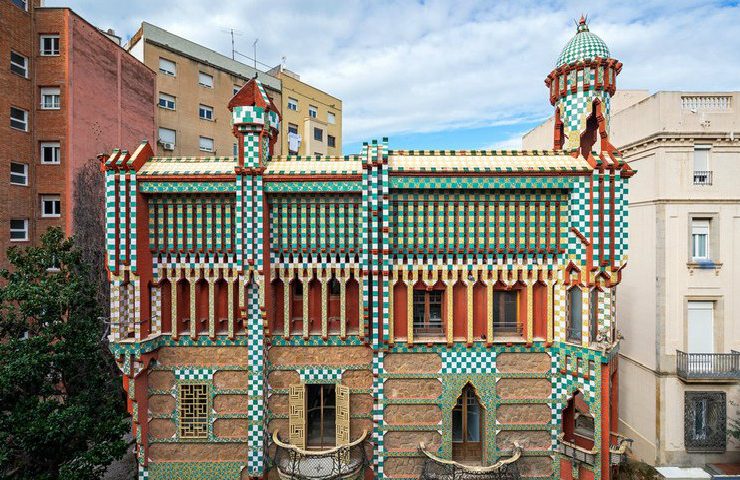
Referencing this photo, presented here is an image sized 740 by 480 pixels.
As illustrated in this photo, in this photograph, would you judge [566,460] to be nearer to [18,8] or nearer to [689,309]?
[689,309]

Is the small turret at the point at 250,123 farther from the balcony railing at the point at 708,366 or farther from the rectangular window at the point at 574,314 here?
the balcony railing at the point at 708,366

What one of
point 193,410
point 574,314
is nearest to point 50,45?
point 193,410

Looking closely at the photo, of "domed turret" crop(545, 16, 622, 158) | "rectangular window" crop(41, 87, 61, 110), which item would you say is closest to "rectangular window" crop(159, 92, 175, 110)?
"rectangular window" crop(41, 87, 61, 110)

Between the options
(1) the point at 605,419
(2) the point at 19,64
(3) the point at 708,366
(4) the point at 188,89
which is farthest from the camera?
(4) the point at 188,89

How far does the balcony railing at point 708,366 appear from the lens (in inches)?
581

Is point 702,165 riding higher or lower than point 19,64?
lower

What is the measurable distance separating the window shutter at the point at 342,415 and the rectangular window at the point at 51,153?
19535mm

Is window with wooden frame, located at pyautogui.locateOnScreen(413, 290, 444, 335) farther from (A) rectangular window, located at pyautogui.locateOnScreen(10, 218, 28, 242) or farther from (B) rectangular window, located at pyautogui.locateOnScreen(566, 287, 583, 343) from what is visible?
(A) rectangular window, located at pyautogui.locateOnScreen(10, 218, 28, 242)

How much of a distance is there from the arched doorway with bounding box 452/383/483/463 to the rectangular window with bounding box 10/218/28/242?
73.2ft

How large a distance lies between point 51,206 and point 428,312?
20542 millimetres

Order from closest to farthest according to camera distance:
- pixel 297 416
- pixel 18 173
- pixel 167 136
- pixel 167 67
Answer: pixel 297 416 < pixel 18 173 < pixel 167 136 < pixel 167 67

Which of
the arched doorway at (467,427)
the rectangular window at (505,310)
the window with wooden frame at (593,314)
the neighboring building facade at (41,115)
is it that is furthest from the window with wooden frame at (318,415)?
the neighboring building facade at (41,115)

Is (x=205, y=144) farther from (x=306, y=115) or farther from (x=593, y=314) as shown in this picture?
(x=593, y=314)

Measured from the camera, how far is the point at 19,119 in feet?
61.5
